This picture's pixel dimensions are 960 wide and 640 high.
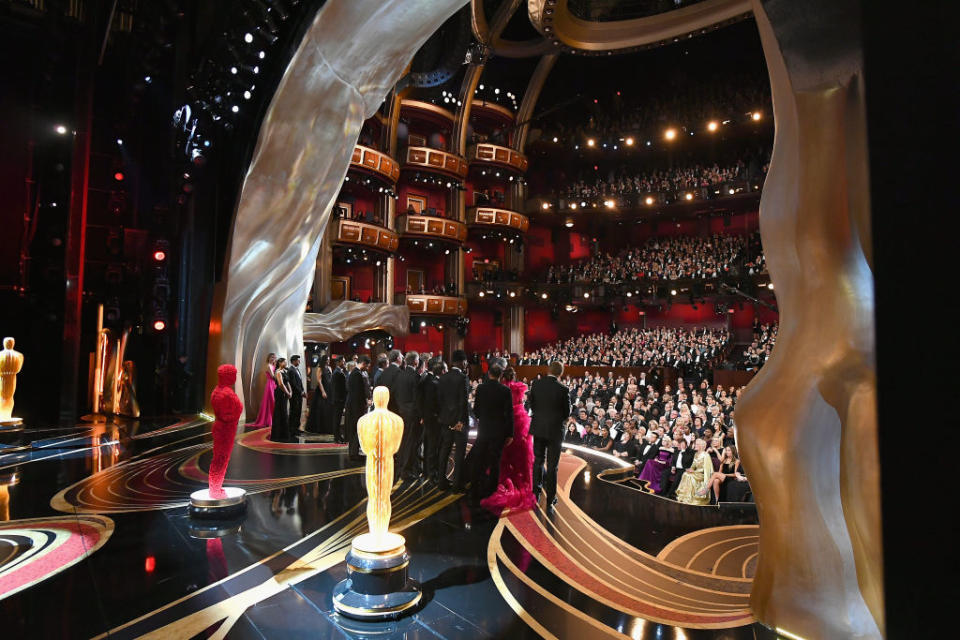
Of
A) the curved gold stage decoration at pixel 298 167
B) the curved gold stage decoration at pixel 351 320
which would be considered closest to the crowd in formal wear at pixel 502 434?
the curved gold stage decoration at pixel 298 167

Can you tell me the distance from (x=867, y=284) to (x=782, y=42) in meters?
1.32

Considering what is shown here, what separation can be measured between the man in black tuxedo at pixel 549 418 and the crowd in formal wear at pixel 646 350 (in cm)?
1316

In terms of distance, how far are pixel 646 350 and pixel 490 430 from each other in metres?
17.3

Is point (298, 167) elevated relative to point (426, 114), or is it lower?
lower

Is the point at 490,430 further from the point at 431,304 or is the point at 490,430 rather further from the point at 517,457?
the point at 431,304

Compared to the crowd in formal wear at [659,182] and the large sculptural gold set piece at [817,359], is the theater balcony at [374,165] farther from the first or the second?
the large sculptural gold set piece at [817,359]

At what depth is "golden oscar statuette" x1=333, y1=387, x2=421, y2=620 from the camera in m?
3.11

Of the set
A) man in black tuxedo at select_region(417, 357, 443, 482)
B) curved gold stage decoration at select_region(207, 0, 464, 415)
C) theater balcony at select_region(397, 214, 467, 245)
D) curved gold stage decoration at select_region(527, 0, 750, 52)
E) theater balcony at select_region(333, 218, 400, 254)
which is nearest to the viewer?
man in black tuxedo at select_region(417, 357, 443, 482)

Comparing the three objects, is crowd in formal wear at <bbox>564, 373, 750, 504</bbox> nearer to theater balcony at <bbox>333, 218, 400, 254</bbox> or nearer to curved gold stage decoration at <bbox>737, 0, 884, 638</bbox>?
curved gold stage decoration at <bbox>737, 0, 884, 638</bbox>

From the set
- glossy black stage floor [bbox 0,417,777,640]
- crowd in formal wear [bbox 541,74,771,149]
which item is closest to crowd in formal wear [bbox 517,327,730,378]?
crowd in formal wear [bbox 541,74,771,149]

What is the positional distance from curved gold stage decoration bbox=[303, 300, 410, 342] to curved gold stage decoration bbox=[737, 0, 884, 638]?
1764cm

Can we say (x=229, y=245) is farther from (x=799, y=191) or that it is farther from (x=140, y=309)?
(x=799, y=191)

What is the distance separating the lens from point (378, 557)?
3193mm

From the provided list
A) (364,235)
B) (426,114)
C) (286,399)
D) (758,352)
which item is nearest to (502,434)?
(286,399)
